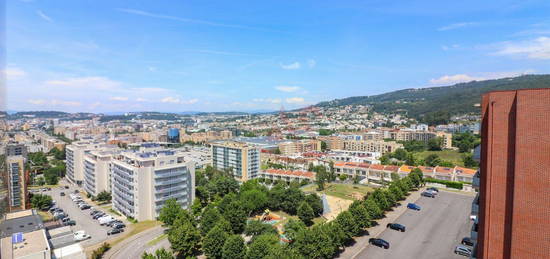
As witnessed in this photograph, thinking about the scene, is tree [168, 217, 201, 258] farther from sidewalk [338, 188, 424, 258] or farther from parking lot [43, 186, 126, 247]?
sidewalk [338, 188, 424, 258]

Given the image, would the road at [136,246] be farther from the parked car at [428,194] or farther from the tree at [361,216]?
the parked car at [428,194]

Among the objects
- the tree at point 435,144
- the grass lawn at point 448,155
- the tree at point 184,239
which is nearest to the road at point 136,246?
the tree at point 184,239

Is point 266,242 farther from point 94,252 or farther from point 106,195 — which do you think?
point 106,195

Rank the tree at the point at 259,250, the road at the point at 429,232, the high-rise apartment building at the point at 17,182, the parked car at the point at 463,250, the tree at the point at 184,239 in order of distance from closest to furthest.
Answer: the tree at the point at 259,250 → the tree at the point at 184,239 → the parked car at the point at 463,250 → the road at the point at 429,232 → the high-rise apartment building at the point at 17,182

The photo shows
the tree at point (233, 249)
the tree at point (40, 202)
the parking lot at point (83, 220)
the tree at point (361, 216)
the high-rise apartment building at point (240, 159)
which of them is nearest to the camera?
the tree at point (233, 249)

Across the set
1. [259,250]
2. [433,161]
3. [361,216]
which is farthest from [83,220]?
[433,161]

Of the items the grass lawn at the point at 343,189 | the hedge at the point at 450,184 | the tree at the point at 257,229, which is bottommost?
the grass lawn at the point at 343,189

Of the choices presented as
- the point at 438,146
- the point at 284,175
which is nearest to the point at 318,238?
the point at 284,175
